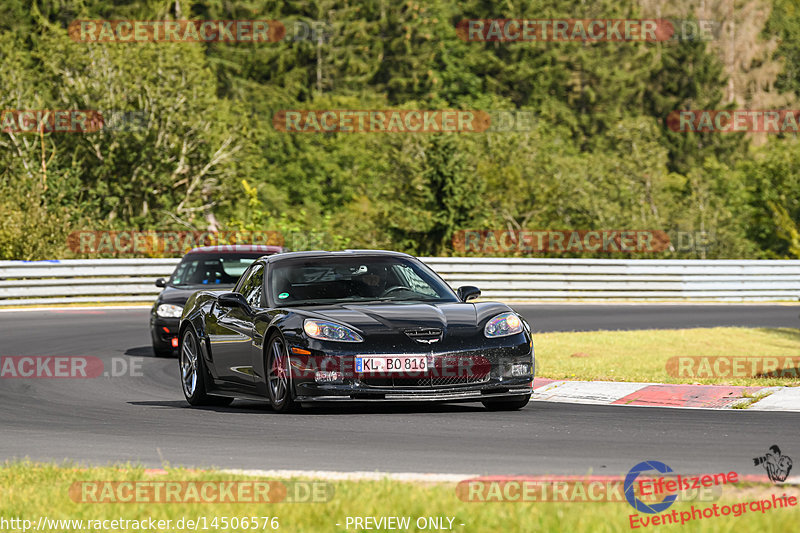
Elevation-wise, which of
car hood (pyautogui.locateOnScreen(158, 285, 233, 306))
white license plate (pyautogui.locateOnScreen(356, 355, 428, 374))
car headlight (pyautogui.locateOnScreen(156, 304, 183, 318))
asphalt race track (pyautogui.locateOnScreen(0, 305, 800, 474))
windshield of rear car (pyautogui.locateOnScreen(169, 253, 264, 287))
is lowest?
car headlight (pyautogui.locateOnScreen(156, 304, 183, 318))

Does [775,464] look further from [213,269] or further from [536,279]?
[536,279]

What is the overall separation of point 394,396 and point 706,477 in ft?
12.3

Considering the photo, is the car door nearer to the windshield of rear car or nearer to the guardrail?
the windshield of rear car

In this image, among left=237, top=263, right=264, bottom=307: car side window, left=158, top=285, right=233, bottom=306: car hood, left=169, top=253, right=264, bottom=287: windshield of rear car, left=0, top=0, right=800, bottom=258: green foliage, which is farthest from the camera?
left=0, top=0, right=800, bottom=258: green foliage

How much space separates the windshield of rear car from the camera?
59.0 ft

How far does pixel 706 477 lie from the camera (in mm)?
6414

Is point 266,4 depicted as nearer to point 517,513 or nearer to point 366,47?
point 366,47

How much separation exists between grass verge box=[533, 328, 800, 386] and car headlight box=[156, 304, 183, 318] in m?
4.75

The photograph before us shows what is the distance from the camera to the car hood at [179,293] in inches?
679

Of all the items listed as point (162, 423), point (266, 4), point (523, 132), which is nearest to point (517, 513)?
point (162, 423)

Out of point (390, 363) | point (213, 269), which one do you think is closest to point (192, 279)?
point (213, 269)

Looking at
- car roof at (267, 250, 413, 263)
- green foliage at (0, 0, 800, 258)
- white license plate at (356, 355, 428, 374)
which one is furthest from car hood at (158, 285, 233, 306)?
green foliage at (0, 0, 800, 258)

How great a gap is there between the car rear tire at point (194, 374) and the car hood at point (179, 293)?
4560mm

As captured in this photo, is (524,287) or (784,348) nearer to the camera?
(784,348)
